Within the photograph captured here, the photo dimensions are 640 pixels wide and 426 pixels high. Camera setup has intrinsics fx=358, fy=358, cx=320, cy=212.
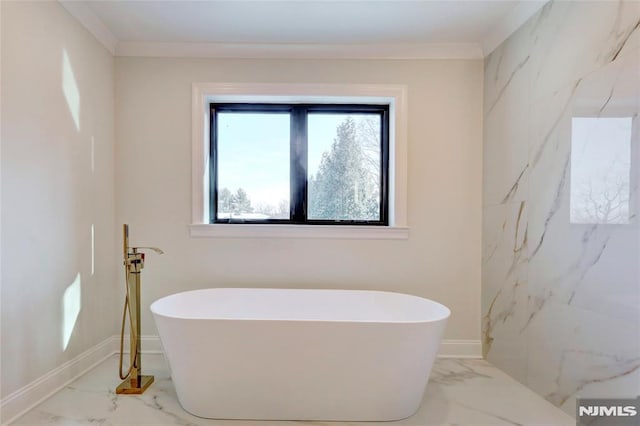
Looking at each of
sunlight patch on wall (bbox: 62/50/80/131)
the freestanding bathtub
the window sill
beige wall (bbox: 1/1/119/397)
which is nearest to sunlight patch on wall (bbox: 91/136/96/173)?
beige wall (bbox: 1/1/119/397)

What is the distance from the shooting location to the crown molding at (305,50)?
2605 millimetres

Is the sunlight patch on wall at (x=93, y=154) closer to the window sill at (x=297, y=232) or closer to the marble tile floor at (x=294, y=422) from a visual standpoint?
the window sill at (x=297, y=232)

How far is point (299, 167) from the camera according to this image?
2848 millimetres

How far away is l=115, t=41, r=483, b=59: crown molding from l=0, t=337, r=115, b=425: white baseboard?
212 cm

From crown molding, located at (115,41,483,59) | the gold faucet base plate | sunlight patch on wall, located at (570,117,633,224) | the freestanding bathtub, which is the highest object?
crown molding, located at (115,41,483,59)

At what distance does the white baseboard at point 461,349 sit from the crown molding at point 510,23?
2105 millimetres

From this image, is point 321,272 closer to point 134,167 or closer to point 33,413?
point 134,167

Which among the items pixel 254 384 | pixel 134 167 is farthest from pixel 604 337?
pixel 134 167

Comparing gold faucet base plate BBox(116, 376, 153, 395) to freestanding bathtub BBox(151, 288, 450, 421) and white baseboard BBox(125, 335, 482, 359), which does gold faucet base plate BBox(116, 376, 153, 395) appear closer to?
freestanding bathtub BBox(151, 288, 450, 421)

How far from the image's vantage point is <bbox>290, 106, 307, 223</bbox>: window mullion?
2.83 m

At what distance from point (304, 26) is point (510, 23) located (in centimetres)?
132

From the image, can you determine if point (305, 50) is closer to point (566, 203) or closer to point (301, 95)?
point (301, 95)

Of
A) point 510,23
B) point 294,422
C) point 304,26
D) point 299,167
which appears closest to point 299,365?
point 294,422

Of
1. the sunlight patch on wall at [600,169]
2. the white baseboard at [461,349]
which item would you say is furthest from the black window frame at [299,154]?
the sunlight patch on wall at [600,169]
